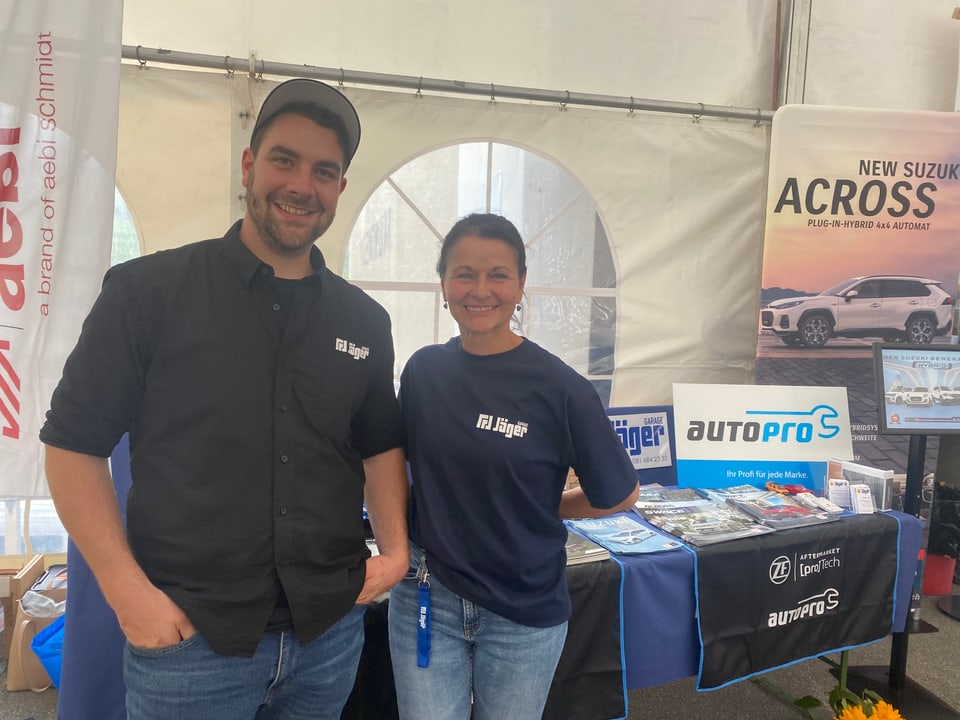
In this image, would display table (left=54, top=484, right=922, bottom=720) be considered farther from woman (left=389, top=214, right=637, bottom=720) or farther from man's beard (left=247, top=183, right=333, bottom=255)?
man's beard (left=247, top=183, right=333, bottom=255)

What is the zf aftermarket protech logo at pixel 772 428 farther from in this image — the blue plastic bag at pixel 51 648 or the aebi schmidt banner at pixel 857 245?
the blue plastic bag at pixel 51 648

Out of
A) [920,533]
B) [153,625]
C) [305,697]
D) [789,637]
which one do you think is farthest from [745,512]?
[153,625]

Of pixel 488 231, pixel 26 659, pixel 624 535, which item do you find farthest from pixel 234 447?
pixel 26 659

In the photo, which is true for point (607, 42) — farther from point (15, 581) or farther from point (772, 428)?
point (15, 581)

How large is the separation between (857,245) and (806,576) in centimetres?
175

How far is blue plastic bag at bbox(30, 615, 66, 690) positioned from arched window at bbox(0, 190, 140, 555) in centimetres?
43

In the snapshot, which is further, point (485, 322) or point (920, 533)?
point (920, 533)

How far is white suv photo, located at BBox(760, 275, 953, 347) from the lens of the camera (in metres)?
3.03

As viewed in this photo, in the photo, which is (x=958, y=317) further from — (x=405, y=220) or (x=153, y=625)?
(x=153, y=625)

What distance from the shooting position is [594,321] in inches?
118

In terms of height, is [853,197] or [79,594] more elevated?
[853,197]

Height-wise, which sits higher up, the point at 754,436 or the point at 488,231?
the point at 488,231

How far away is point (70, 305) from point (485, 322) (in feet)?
3.64

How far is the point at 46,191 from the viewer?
153 cm
